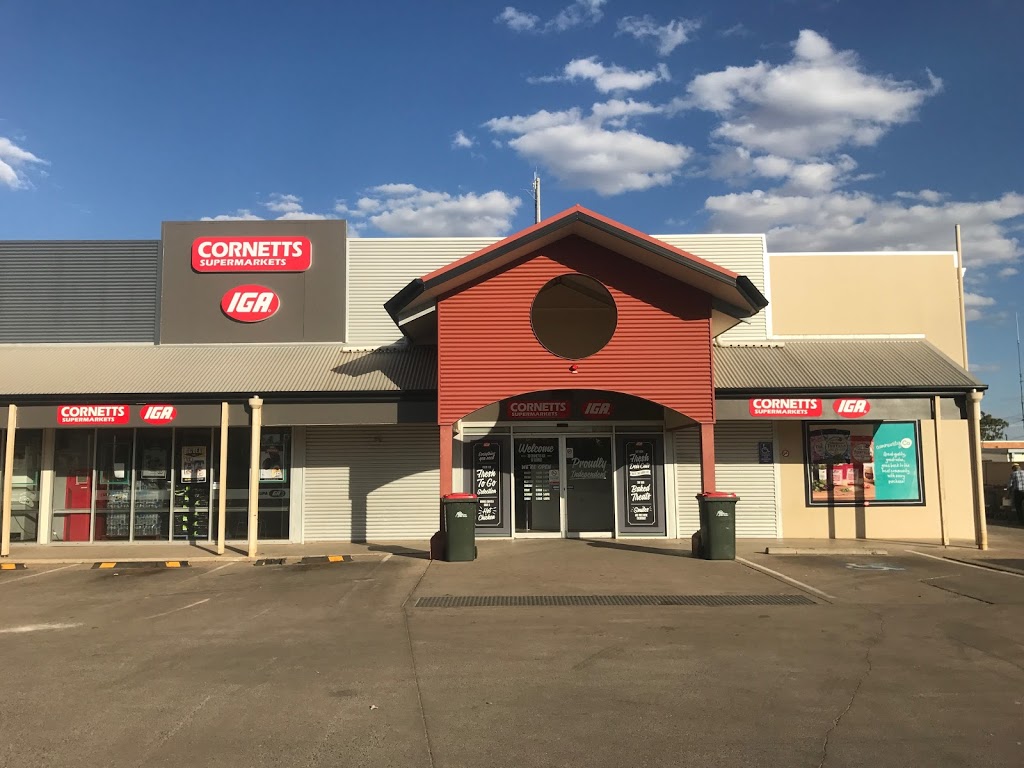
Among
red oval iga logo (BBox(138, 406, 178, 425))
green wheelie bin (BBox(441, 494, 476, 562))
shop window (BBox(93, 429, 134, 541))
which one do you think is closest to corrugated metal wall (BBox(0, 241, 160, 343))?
shop window (BBox(93, 429, 134, 541))

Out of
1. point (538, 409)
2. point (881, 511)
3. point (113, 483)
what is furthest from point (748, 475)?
point (113, 483)

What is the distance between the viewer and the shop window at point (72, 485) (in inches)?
620

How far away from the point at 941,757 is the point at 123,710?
18.9 feet

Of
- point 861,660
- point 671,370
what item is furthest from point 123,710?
point 671,370

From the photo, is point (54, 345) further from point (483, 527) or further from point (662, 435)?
point (662, 435)

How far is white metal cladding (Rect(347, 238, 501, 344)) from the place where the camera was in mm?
16781

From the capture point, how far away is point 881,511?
16.0m

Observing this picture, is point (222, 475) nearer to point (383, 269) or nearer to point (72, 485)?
point (72, 485)

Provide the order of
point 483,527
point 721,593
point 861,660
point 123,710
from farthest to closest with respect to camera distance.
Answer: point 483,527, point 721,593, point 861,660, point 123,710

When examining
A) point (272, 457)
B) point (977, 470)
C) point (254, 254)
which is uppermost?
point (254, 254)

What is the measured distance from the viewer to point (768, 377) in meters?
14.8

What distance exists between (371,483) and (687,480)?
6683mm

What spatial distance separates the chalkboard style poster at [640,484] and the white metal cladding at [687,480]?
0.57 meters

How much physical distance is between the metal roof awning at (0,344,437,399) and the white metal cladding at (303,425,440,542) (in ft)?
4.86
